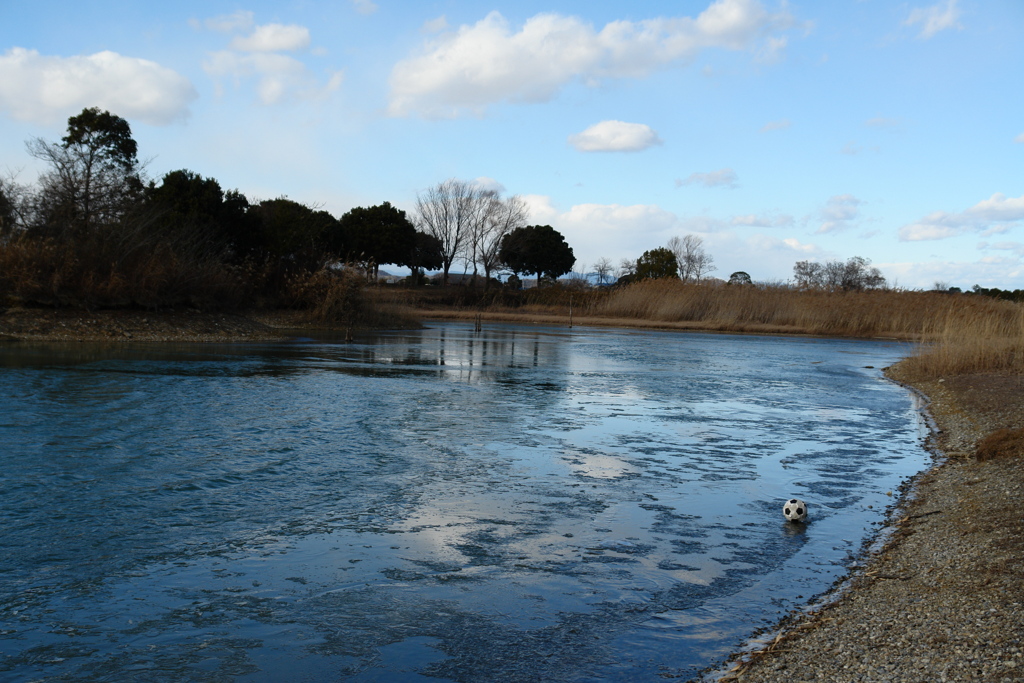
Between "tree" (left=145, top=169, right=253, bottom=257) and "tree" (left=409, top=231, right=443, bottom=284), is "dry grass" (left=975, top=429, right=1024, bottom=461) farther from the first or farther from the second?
"tree" (left=409, top=231, right=443, bottom=284)

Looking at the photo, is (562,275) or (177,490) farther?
(562,275)

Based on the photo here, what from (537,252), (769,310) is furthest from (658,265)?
(769,310)

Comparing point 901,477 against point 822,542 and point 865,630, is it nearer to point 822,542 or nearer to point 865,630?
point 822,542

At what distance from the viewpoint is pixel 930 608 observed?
4758 mm

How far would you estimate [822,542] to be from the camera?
6609mm

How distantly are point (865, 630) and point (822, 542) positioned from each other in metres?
2.18

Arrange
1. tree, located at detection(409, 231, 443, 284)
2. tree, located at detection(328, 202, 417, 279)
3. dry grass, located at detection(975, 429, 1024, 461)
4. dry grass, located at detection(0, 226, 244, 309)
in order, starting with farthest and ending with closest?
tree, located at detection(409, 231, 443, 284) < tree, located at detection(328, 202, 417, 279) < dry grass, located at detection(0, 226, 244, 309) < dry grass, located at detection(975, 429, 1024, 461)

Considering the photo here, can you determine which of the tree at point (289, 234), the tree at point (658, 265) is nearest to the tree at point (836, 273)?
the tree at point (658, 265)

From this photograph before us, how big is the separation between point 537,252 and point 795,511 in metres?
66.9

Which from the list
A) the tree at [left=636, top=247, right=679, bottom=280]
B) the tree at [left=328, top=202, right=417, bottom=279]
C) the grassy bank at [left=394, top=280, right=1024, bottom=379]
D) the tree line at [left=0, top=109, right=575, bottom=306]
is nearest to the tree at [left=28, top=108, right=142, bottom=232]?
the tree line at [left=0, top=109, right=575, bottom=306]

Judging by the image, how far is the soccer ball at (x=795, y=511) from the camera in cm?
716

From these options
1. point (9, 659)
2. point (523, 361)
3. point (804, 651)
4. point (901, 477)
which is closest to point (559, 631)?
point (804, 651)

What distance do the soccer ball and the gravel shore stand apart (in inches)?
30.2

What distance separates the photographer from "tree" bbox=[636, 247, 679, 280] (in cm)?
7300
